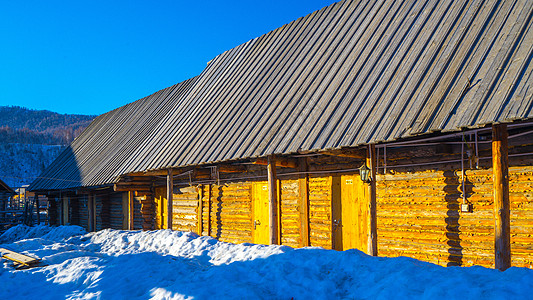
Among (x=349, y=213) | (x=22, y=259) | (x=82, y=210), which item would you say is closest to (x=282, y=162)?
(x=349, y=213)

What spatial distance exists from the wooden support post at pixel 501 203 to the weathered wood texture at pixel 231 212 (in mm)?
7551

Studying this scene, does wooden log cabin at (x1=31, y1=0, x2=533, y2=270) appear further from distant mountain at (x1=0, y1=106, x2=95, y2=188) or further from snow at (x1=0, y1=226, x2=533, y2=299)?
distant mountain at (x1=0, y1=106, x2=95, y2=188)

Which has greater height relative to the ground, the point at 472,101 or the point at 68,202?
the point at 472,101

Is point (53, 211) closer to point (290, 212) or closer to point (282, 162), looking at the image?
point (290, 212)

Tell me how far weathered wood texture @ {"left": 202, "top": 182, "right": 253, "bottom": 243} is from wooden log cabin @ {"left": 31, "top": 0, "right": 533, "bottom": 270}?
0.05 meters

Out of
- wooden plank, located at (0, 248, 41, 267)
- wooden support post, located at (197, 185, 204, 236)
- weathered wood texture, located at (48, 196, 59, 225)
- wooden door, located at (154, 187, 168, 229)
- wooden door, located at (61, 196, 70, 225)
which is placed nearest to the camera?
wooden plank, located at (0, 248, 41, 267)

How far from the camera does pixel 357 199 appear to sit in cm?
1023

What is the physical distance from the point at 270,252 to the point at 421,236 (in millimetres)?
3336

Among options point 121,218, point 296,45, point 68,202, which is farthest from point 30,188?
point 296,45

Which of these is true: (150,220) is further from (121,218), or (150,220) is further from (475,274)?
(475,274)

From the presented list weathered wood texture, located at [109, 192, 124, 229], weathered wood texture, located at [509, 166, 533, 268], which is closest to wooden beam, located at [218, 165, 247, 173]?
weathered wood texture, located at [509, 166, 533, 268]

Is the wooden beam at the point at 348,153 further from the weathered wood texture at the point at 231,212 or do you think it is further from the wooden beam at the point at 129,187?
the wooden beam at the point at 129,187

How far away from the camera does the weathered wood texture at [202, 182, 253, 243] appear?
13039mm

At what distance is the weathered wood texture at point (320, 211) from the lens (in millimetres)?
10703
